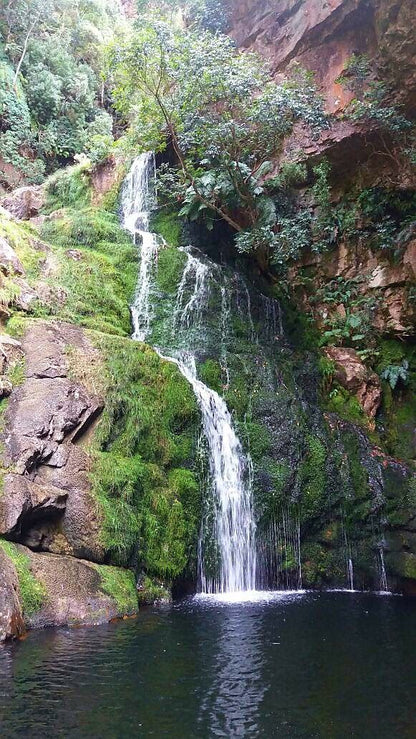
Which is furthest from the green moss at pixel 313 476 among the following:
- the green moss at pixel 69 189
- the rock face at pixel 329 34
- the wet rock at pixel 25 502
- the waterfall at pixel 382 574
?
the green moss at pixel 69 189

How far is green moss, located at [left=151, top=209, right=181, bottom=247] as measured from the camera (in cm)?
1616

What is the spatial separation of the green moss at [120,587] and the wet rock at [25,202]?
13.3 metres

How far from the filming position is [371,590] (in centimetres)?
1041

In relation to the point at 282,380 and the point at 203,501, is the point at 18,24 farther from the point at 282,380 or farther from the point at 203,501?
the point at 203,501

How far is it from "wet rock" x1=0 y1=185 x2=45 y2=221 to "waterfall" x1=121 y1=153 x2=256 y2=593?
589 centimetres

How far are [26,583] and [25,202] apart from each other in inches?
569

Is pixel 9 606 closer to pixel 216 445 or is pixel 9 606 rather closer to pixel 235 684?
pixel 235 684

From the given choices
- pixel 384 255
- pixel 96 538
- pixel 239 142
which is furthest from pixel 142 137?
pixel 96 538

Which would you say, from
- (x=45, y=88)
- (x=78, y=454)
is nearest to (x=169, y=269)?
(x=78, y=454)

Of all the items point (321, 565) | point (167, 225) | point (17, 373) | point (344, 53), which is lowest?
point (321, 565)

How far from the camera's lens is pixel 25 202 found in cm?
1839

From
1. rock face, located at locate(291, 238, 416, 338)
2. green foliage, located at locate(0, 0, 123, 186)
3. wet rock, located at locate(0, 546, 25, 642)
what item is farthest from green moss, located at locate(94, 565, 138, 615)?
green foliage, located at locate(0, 0, 123, 186)

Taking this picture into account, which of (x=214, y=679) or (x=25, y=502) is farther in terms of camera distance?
(x=25, y=502)

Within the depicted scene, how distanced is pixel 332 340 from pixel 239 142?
18.0 ft
